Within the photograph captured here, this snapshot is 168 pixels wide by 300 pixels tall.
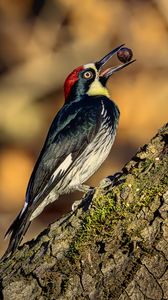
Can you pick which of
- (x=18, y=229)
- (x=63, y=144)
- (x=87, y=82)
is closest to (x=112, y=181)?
(x=18, y=229)

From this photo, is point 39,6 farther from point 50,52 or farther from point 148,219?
point 148,219

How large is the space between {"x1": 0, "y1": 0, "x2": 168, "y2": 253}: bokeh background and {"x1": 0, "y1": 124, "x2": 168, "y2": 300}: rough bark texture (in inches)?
153

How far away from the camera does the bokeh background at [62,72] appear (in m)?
7.39

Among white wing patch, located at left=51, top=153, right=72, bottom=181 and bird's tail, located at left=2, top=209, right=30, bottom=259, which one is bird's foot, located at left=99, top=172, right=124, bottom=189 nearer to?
bird's tail, located at left=2, top=209, right=30, bottom=259

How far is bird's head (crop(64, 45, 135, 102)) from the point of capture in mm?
5598

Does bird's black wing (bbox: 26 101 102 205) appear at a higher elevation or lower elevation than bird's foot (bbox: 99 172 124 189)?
higher

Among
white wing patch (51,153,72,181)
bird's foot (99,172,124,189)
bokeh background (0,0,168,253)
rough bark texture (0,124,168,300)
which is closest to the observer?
rough bark texture (0,124,168,300)

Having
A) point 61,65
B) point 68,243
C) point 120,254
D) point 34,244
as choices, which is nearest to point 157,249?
point 120,254

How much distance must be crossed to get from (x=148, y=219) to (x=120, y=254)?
0.52ft

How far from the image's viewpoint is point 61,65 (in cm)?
→ 727

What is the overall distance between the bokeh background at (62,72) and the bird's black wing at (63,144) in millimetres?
2134

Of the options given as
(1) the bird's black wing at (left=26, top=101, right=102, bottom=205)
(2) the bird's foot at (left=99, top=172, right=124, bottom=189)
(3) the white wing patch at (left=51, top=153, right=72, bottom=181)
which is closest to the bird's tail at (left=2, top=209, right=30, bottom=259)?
(1) the bird's black wing at (left=26, top=101, right=102, bottom=205)

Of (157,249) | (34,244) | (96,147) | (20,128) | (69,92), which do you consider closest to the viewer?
(157,249)

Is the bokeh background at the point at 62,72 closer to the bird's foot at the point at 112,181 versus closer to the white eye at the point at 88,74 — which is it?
the white eye at the point at 88,74
